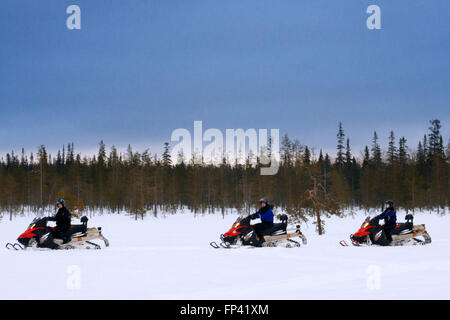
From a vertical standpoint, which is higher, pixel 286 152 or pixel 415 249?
pixel 286 152

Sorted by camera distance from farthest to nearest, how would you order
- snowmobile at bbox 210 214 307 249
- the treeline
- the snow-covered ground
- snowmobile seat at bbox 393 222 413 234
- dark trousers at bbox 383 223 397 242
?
the treeline, snowmobile seat at bbox 393 222 413 234, dark trousers at bbox 383 223 397 242, snowmobile at bbox 210 214 307 249, the snow-covered ground

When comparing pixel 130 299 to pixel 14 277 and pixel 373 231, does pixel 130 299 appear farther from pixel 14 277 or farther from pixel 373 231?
pixel 373 231

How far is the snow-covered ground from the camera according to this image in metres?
8.52

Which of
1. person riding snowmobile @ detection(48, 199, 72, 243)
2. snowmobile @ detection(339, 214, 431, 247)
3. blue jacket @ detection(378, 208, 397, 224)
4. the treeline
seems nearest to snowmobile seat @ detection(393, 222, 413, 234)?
snowmobile @ detection(339, 214, 431, 247)

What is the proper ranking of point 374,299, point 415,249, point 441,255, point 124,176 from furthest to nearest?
point 124,176 → point 415,249 → point 441,255 → point 374,299

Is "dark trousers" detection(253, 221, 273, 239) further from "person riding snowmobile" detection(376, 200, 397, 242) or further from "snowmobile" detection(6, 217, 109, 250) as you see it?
"snowmobile" detection(6, 217, 109, 250)

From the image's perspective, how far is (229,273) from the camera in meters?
10.9

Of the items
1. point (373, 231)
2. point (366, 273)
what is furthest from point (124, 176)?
point (366, 273)

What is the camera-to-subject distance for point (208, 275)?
1065 cm

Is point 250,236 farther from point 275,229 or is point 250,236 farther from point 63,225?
point 63,225

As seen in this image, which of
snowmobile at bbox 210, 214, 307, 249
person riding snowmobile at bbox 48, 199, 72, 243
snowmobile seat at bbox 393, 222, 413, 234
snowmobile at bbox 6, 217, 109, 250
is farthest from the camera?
snowmobile seat at bbox 393, 222, 413, 234

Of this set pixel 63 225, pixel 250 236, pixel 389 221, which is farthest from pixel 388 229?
pixel 63 225

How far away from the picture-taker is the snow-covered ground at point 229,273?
8523 millimetres
